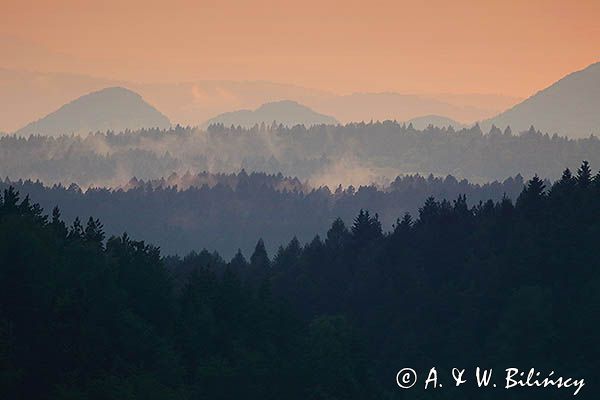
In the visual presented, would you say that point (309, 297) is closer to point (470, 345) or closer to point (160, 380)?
point (470, 345)

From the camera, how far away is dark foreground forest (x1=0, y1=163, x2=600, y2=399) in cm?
7712

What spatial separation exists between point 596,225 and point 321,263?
3445 cm

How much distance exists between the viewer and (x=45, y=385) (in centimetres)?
7094

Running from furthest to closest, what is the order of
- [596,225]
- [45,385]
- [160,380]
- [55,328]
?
1. [596,225]
2. [160,380]
3. [55,328]
4. [45,385]

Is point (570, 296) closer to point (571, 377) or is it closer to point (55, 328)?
point (571, 377)

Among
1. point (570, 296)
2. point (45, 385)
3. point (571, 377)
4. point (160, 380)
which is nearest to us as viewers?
point (45, 385)

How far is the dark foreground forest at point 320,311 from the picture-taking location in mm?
77125

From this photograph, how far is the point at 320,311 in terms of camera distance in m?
133

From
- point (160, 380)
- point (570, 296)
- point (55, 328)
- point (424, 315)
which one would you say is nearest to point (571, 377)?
point (570, 296)

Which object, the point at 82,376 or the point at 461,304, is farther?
the point at 461,304

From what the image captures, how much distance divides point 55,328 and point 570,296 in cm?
5068

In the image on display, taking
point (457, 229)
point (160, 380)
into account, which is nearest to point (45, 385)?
point (160, 380)

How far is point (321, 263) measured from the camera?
149m

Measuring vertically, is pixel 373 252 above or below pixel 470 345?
above
